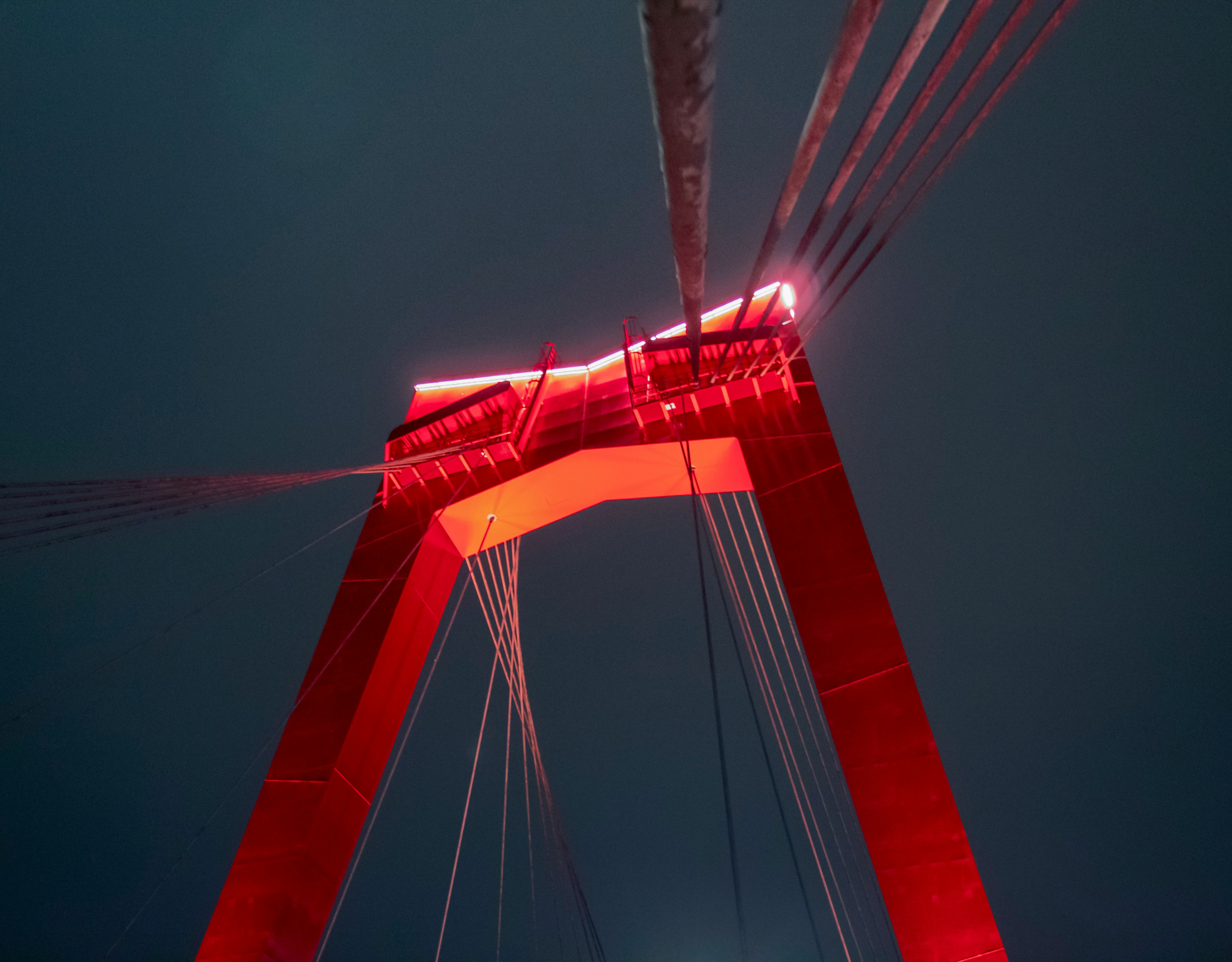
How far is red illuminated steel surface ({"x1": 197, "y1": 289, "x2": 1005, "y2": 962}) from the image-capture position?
22.7 feet

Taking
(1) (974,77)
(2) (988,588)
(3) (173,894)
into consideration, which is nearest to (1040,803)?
(2) (988,588)

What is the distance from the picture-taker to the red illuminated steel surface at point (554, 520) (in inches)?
273

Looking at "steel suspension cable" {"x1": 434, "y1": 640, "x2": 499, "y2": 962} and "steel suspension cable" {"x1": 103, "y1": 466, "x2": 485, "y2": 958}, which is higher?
"steel suspension cable" {"x1": 103, "y1": 466, "x2": 485, "y2": 958}

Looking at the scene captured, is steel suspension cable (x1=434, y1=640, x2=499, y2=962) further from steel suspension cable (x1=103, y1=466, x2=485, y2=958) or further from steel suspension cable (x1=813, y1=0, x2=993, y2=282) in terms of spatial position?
steel suspension cable (x1=813, y1=0, x2=993, y2=282)

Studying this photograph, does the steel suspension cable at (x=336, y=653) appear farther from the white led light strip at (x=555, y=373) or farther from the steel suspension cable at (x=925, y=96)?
the steel suspension cable at (x=925, y=96)

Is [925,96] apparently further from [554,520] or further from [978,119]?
[554,520]

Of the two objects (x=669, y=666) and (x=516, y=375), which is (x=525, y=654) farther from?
(x=516, y=375)

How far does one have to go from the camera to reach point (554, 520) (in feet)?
40.3

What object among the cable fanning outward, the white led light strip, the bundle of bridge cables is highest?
the white led light strip

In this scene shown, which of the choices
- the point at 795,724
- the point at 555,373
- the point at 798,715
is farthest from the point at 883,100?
the point at 798,715

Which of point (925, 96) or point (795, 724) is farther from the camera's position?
point (795, 724)

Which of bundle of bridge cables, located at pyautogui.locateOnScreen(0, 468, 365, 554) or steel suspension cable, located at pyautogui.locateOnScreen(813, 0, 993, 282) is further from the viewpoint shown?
bundle of bridge cables, located at pyautogui.locateOnScreen(0, 468, 365, 554)

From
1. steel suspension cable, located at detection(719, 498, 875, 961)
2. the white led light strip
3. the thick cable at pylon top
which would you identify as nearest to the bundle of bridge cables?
the white led light strip

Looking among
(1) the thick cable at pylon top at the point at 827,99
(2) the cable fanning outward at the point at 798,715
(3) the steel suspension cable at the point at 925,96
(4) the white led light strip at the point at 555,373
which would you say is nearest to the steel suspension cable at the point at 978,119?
(3) the steel suspension cable at the point at 925,96
